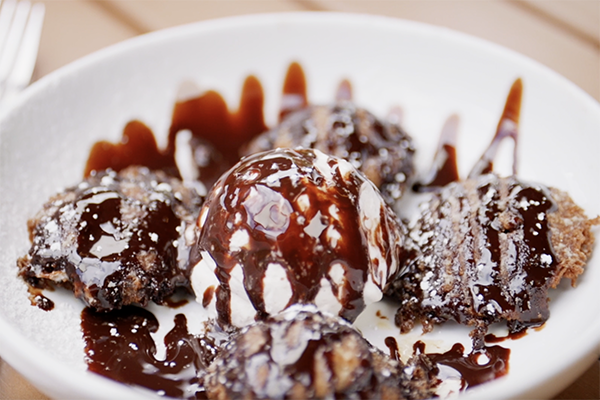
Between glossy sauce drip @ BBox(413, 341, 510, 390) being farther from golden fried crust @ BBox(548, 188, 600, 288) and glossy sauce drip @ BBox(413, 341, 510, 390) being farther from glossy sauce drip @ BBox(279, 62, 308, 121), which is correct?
glossy sauce drip @ BBox(279, 62, 308, 121)

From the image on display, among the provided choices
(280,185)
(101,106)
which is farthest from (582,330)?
(101,106)

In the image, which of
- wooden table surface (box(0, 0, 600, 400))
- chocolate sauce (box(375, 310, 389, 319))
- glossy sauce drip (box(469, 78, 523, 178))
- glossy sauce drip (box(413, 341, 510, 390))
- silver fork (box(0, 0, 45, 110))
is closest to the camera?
glossy sauce drip (box(413, 341, 510, 390))

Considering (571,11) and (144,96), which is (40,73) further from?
(571,11)

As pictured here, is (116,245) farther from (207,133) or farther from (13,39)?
(13,39)

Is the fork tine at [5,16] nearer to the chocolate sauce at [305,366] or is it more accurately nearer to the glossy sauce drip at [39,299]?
the glossy sauce drip at [39,299]

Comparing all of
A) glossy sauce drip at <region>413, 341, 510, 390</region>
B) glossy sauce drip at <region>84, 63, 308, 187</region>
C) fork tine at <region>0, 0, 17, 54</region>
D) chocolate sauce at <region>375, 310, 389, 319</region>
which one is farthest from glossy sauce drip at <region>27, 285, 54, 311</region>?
fork tine at <region>0, 0, 17, 54</region>

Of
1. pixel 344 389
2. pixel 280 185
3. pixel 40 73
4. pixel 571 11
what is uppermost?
pixel 571 11
